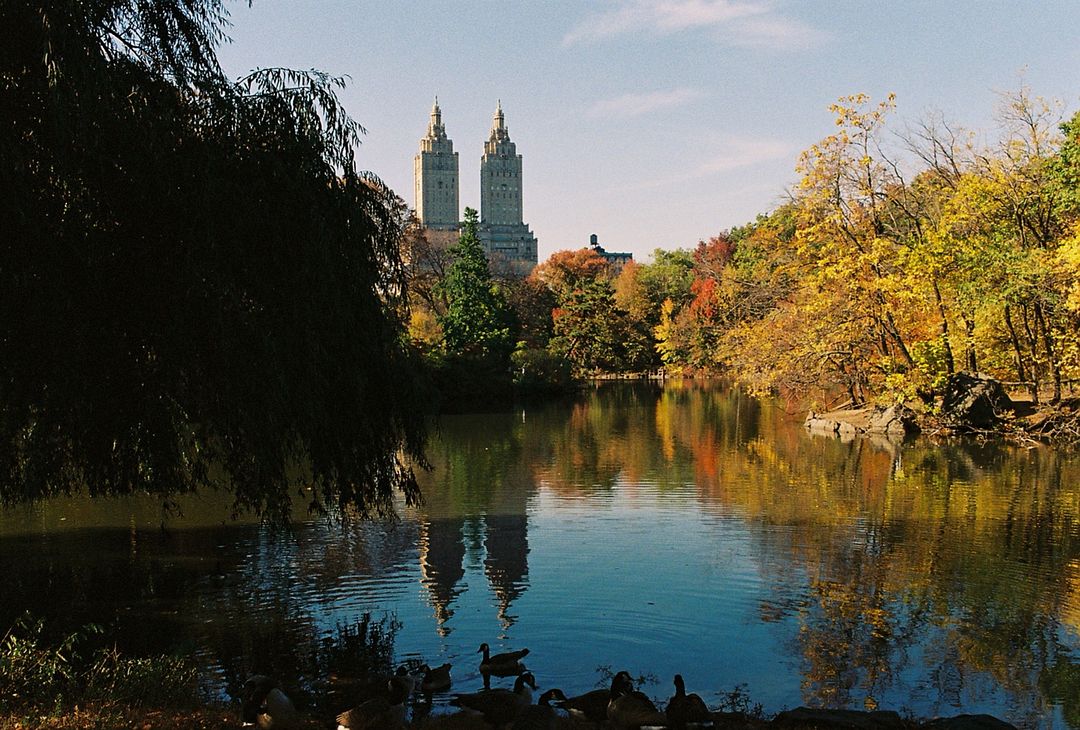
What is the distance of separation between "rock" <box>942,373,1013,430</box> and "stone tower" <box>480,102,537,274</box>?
508 feet

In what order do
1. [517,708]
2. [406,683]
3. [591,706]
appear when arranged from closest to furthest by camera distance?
[517,708]
[591,706]
[406,683]

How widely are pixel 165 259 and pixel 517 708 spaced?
4343 mm

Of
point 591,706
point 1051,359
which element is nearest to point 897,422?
point 1051,359

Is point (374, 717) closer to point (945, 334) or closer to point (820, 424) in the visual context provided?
point (945, 334)

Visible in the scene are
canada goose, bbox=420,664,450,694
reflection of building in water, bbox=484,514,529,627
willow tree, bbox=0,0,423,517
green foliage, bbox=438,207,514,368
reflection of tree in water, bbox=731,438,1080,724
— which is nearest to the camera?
willow tree, bbox=0,0,423,517

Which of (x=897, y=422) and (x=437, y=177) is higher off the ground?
(x=437, y=177)

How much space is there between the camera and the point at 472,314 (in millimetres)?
45906

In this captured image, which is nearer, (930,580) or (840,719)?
(840,719)

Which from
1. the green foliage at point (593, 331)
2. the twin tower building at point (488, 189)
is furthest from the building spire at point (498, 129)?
the green foliage at point (593, 331)

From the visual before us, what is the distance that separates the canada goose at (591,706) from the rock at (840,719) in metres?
1.31

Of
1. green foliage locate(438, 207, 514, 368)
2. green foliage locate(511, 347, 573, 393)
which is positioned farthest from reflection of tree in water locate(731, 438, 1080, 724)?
green foliage locate(511, 347, 573, 393)

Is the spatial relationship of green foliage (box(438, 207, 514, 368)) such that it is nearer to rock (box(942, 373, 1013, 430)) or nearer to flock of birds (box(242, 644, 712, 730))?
rock (box(942, 373, 1013, 430))

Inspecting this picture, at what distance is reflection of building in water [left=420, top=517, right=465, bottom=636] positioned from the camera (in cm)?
1070

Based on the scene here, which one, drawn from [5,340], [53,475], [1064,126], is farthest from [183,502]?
[1064,126]
